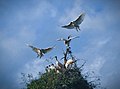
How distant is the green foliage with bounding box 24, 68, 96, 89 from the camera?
802 inches

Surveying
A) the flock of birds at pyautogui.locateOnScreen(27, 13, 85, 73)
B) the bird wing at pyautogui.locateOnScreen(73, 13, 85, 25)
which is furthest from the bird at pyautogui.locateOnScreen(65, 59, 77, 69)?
the bird wing at pyautogui.locateOnScreen(73, 13, 85, 25)

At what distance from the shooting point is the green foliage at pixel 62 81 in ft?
66.8

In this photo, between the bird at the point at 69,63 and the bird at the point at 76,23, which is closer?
the bird at the point at 69,63

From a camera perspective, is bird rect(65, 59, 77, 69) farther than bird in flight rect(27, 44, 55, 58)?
No

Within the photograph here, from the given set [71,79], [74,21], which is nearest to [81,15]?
[74,21]

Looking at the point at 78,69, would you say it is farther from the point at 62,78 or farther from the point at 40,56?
the point at 40,56

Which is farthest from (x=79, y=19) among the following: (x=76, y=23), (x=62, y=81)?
(x=62, y=81)

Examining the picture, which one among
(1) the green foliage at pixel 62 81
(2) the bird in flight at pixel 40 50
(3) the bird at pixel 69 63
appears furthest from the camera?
(2) the bird in flight at pixel 40 50

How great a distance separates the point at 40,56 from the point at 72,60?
2.54 m

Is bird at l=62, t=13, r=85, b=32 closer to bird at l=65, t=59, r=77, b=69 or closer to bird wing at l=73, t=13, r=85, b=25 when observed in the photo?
bird wing at l=73, t=13, r=85, b=25

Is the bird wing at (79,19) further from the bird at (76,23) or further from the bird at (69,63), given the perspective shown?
the bird at (69,63)

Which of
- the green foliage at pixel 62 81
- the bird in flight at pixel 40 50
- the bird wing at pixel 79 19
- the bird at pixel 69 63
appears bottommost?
the green foliage at pixel 62 81

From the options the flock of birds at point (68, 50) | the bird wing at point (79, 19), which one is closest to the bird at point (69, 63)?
the flock of birds at point (68, 50)

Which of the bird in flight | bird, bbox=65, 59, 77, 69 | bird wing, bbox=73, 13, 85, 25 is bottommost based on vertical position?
bird, bbox=65, 59, 77, 69
